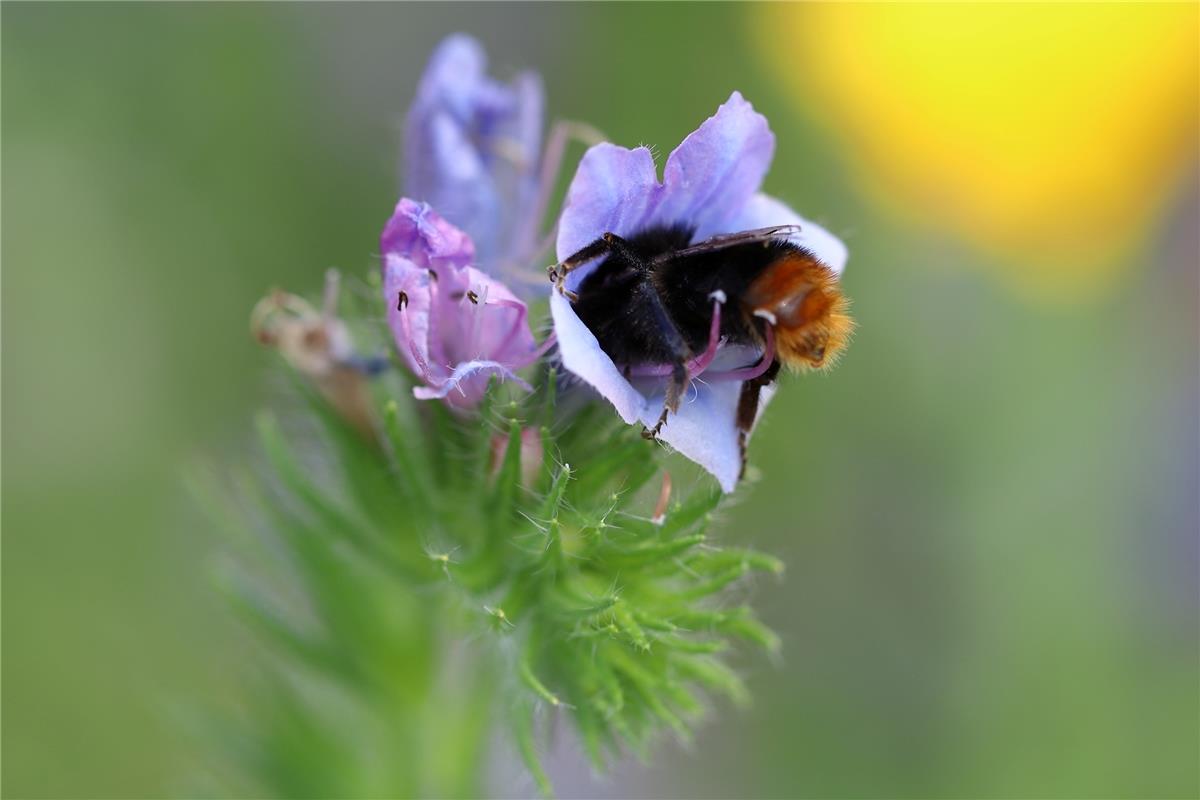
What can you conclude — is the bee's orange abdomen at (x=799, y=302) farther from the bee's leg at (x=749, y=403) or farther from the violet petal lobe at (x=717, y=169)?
the violet petal lobe at (x=717, y=169)

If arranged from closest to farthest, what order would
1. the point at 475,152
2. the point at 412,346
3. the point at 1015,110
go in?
the point at 412,346, the point at 475,152, the point at 1015,110

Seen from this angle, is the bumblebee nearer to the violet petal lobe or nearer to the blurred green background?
the violet petal lobe

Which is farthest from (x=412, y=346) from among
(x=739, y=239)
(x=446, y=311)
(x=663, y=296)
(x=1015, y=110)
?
(x=1015, y=110)

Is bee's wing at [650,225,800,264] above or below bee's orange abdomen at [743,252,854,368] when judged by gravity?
above

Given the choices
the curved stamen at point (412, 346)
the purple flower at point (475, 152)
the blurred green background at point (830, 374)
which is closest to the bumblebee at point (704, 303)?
the curved stamen at point (412, 346)

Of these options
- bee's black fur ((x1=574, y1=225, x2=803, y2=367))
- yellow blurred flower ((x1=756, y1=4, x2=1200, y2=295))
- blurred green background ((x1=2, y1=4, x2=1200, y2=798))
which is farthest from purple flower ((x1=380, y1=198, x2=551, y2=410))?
yellow blurred flower ((x1=756, y1=4, x2=1200, y2=295))

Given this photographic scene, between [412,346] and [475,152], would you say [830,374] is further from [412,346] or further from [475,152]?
[412,346]

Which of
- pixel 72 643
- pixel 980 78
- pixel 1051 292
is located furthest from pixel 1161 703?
pixel 72 643
